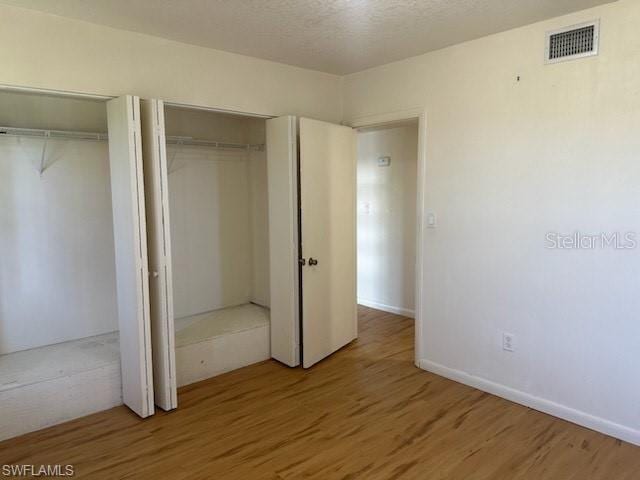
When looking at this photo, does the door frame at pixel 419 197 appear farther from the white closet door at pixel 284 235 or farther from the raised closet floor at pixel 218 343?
the raised closet floor at pixel 218 343

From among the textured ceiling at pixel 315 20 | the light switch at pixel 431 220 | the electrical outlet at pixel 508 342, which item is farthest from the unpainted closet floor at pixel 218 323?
the textured ceiling at pixel 315 20

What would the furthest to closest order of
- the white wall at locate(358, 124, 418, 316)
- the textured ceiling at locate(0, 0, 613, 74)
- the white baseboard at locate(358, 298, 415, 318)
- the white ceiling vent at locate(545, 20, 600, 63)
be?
1. the white baseboard at locate(358, 298, 415, 318)
2. the white wall at locate(358, 124, 418, 316)
3. the white ceiling vent at locate(545, 20, 600, 63)
4. the textured ceiling at locate(0, 0, 613, 74)

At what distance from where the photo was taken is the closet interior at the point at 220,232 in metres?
3.90

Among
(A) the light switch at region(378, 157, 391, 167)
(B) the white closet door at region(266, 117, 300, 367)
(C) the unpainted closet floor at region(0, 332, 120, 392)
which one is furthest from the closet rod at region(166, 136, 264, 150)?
(C) the unpainted closet floor at region(0, 332, 120, 392)

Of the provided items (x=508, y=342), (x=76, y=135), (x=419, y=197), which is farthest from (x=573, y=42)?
(x=76, y=135)

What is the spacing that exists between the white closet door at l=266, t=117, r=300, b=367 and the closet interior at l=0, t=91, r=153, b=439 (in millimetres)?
1246

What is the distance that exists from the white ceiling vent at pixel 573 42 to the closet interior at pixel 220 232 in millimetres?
2428

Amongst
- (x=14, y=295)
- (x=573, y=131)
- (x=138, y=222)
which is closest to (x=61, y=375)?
(x=14, y=295)

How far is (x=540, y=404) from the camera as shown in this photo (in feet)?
9.89

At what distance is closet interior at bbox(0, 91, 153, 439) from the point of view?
2910 millimetres

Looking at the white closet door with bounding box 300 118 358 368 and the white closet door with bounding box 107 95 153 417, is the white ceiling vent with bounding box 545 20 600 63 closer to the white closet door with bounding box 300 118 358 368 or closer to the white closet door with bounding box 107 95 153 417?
the white closet door with bounding box 300 118 358 368

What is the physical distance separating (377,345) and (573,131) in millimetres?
2549

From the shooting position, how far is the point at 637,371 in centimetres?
260

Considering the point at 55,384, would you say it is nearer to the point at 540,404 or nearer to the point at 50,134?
the point at 50,134
